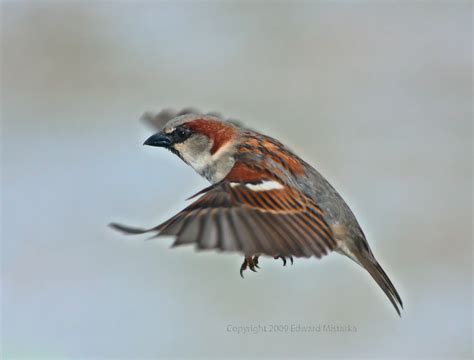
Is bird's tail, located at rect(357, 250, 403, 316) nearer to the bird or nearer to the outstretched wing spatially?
the bird

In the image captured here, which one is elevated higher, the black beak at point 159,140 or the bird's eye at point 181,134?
the bird's eye at point 181,134

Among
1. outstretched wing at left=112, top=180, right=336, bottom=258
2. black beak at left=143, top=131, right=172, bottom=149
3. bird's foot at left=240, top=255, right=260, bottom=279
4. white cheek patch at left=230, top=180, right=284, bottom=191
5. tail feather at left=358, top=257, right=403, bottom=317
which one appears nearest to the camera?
outstretched wing at left=112, top=180, right=336, bottom=258

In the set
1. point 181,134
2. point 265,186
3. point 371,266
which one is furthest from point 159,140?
point 371,266

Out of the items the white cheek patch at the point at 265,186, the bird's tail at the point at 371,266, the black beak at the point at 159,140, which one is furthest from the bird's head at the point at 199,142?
the bird's tail at the point at 371,266

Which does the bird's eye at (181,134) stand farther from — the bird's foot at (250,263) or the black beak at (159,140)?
the bird's foot at (250,263)

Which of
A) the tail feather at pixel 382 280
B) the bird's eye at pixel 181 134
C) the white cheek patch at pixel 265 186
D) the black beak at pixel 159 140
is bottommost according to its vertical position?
the tail feather at pixel 382 280

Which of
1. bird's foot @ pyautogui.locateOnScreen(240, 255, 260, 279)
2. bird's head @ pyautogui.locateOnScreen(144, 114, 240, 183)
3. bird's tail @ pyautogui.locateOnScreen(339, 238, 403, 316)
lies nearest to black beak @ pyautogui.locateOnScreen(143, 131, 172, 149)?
bird's head @ pyautogui.locateOnScreen(144, 114, 240, 183)

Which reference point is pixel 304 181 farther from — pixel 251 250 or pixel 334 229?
pixel 251 250

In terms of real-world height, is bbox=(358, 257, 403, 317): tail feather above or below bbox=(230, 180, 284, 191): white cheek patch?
below

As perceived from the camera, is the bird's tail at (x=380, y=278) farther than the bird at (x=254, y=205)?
Yes
